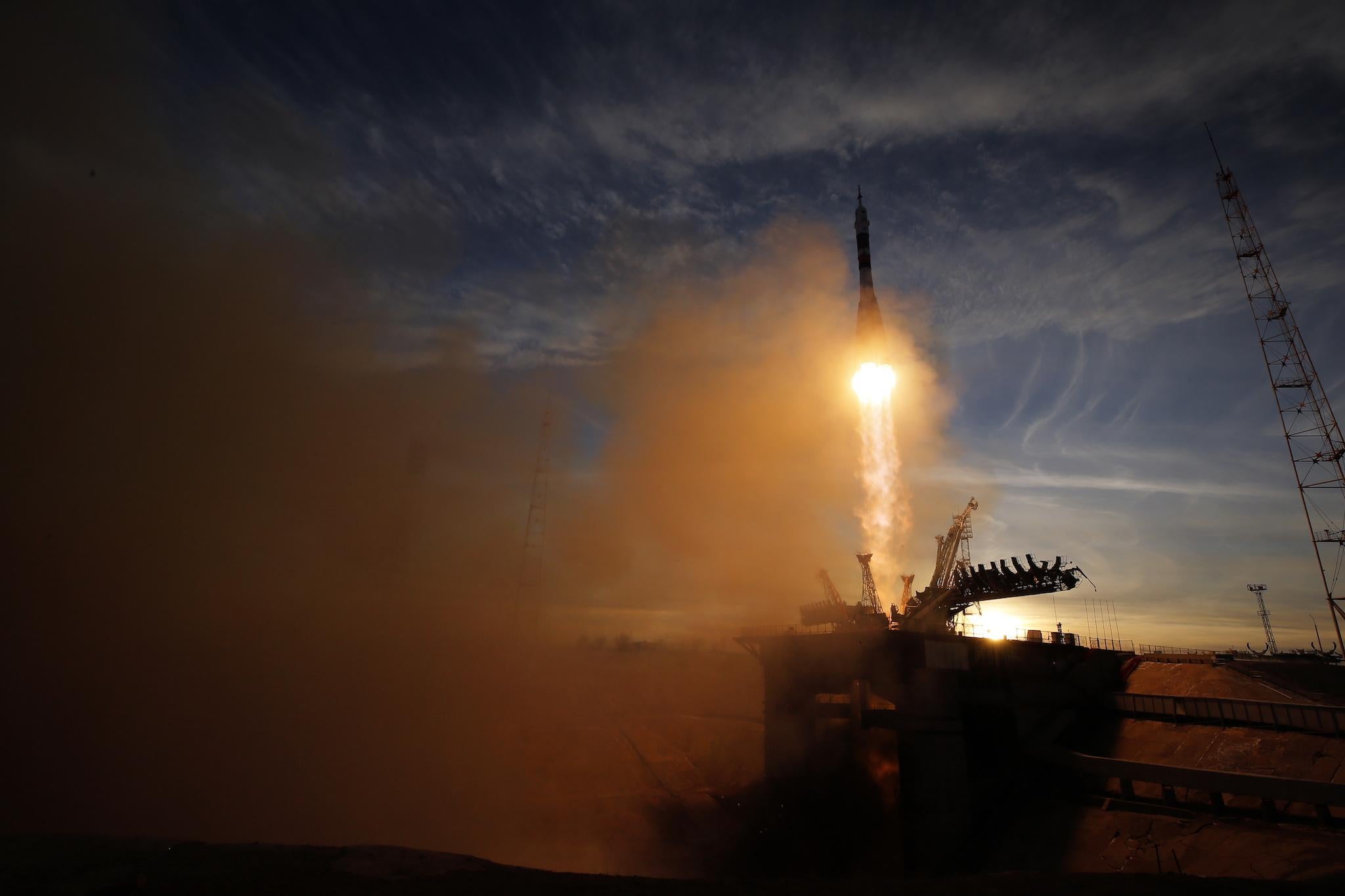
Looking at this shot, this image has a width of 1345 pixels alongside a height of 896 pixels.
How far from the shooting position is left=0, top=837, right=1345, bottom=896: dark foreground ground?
1777cm

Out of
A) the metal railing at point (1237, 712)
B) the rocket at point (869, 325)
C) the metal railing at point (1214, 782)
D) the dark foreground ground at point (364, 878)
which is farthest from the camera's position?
the rocket at point (869, 325)

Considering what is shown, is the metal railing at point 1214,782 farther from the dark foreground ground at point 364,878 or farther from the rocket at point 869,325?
the rocket at point 869,325

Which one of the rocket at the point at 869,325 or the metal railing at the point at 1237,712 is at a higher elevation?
the rocket at the point at 869,325

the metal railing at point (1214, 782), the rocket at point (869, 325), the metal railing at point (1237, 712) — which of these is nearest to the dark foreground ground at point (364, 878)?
the metal railing at point (1214, 782)

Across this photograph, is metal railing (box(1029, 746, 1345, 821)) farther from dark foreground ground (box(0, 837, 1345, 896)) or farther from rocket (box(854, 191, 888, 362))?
rocket (box(854, 191, 888, 362))

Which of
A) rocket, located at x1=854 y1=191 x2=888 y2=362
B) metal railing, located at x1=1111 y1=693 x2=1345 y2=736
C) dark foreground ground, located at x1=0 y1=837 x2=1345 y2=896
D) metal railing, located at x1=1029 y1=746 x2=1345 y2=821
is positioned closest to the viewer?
dark foreground ground, located at x1=0 y1=837 x2=1345 y2=896

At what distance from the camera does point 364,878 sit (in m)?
18.7

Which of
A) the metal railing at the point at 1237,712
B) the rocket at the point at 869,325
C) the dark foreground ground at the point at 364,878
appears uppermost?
the rocket at the point at 869,325

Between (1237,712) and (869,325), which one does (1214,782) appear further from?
(869,325)

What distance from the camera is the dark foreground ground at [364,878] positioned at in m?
17.8

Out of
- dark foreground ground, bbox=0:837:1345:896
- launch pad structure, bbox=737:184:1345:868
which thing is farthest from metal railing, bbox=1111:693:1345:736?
dark foreground ground, bbox=0:837:1345:896

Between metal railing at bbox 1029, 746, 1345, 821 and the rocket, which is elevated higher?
the rocket

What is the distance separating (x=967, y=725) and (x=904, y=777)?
8.92 metres

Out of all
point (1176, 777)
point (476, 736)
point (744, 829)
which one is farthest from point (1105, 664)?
point (476, 736)
